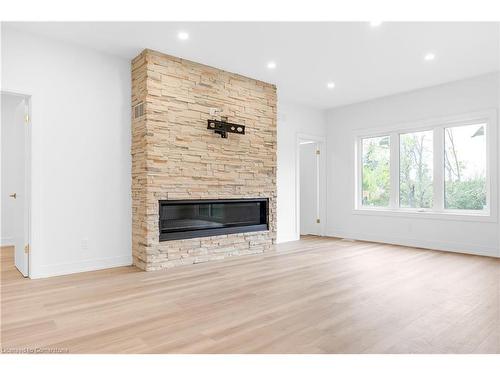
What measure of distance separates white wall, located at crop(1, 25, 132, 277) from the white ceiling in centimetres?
26

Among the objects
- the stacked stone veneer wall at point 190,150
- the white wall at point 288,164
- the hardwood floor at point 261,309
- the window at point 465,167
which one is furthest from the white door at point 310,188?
the hardwood floor at point 261,309

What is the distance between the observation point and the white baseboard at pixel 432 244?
510cm

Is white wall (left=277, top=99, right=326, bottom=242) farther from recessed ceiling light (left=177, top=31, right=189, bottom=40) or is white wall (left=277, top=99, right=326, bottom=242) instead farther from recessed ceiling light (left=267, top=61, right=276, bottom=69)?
recessed ceiling light (left=177, top=31, right=189, bottom=40)

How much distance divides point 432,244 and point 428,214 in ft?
1.70

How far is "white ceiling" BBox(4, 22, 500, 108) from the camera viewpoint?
3604mm

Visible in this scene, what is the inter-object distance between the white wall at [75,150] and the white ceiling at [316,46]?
26 centimetres

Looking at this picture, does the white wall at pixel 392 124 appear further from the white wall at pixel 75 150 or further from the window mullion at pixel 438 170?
the white wall at pixel 75 150

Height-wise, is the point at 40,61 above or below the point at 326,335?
above

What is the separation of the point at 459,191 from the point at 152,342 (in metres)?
5.43
